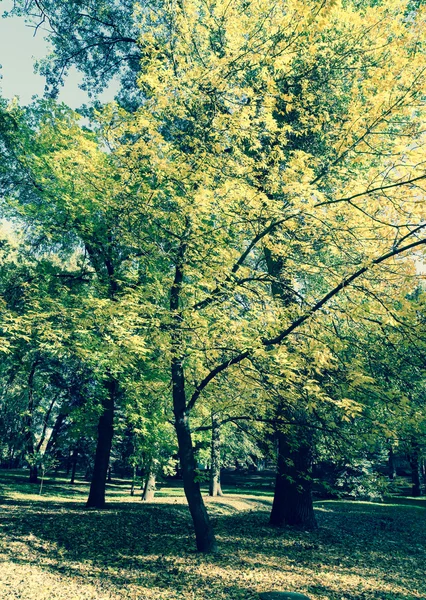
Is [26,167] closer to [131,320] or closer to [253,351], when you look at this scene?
[131,320]

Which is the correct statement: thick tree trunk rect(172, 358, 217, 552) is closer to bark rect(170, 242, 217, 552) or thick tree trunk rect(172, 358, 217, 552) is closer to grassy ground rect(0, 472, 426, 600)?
bark rect(170, 242, 217, 552)

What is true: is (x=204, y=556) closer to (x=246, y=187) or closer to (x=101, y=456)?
(x=246, y=187)

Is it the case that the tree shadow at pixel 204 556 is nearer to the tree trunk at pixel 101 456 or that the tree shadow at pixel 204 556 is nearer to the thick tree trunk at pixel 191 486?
the thick tree trunk at pixel 191 486

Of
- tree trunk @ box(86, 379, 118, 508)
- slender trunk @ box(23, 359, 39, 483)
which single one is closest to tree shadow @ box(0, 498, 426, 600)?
tree trunk @ box(86, 379, 118, 508)

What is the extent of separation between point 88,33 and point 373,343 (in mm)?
11347

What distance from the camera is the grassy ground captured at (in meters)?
6.20

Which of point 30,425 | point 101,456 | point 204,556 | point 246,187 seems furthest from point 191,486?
point 30,425

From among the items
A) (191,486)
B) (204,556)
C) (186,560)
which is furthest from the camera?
(191,486)

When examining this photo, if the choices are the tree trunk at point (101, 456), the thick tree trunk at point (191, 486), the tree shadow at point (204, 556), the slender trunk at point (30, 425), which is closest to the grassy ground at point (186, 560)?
the tree shadow at point (204, 556)

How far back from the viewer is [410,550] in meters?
10.7

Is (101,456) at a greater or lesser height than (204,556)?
greater

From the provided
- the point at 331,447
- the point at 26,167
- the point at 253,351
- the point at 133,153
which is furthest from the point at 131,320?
the point at 26,167

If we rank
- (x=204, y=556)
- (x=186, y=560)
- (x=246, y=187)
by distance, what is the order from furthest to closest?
1. (x=204, y=556)
2. (x=186, y=560)
3. (x=246, y=187)

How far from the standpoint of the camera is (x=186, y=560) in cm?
772
